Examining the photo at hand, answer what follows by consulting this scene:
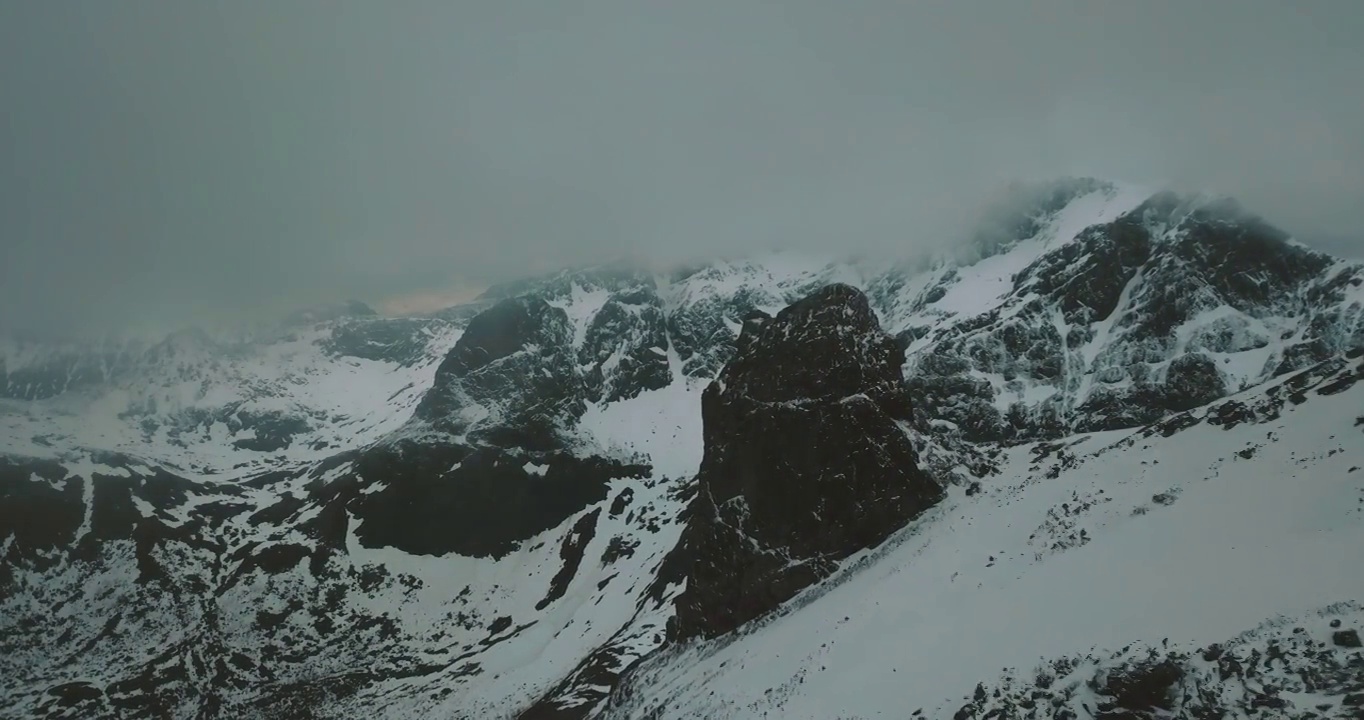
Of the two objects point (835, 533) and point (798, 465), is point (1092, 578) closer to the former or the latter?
point (835, 533)

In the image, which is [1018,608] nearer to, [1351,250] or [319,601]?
[319,601]

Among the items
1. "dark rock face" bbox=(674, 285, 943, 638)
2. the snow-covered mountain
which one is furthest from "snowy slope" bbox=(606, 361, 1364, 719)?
"dark rock face" bbox=(674, 285, 943, 638)

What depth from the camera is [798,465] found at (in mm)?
48531

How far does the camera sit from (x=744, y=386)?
180 ft

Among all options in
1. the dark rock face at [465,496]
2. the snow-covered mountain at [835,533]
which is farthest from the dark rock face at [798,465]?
the dark rock face at [465,496]

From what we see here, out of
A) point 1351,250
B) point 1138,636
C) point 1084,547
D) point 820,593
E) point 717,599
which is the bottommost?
point 1351,250

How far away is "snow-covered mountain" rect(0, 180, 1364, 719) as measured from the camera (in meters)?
15.8

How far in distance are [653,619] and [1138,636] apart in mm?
85551

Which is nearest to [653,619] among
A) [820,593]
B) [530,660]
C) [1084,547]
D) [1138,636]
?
[530,660]

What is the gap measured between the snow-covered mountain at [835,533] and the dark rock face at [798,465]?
0.24 m

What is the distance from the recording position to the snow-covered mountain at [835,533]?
51.7 ft

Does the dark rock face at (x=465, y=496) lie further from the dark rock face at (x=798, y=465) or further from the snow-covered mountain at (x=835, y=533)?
the dark rock face at (x=798, y=465)

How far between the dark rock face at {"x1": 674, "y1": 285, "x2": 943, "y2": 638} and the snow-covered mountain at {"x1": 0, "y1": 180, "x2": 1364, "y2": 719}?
0.79 feet

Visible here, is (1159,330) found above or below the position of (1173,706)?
below
